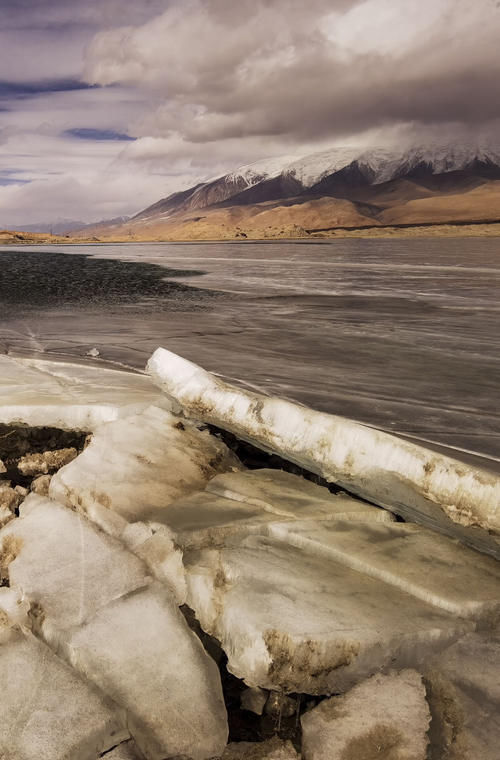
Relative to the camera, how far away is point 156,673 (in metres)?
2.12

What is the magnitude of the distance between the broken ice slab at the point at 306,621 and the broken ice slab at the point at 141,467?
30.7 inches

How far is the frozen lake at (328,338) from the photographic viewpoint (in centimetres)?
543

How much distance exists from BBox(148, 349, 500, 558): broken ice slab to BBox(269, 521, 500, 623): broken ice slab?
156mm

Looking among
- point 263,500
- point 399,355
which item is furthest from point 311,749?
point 399,355

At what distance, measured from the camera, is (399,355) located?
7.79 metres

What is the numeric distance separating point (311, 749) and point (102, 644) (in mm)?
884

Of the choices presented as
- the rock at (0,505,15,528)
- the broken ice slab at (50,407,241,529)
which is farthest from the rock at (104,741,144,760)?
the rock at (0,505,15,528)

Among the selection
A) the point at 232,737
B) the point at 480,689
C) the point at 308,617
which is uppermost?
the point at 308,617

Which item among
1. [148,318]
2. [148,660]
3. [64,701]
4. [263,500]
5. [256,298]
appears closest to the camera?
[64,701]

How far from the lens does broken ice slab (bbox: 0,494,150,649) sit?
2.41m

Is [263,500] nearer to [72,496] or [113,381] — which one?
[72,496]

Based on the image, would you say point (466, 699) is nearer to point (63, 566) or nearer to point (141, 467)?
point (63, 566)

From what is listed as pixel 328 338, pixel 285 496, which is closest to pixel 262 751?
pixel 285 496

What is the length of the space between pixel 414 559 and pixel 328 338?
6.80 meters
